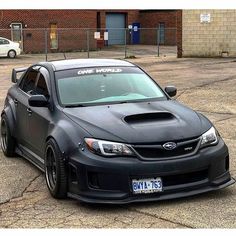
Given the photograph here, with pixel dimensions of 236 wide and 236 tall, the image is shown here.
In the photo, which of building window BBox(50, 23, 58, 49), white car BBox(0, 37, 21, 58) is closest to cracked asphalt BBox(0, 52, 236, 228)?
white car BBox(0, 37, 21, 58)

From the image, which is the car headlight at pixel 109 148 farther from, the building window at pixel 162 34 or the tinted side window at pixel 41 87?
the building window at pixel 162 34

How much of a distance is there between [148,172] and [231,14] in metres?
22.7

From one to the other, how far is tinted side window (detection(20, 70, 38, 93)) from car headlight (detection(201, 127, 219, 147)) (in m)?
2.68

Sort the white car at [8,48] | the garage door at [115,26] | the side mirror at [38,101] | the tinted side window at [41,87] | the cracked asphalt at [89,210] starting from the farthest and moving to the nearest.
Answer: the garage door at [115,26], the white car at [8,48], the tinted side window at [41,87], the side mirror at [38,101], the cracked asphalt at [89,210]

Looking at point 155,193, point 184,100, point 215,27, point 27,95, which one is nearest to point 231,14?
point 215,27

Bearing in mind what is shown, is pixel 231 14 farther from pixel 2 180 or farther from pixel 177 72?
pixel 2 180

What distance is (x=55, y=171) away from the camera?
5.59 metres

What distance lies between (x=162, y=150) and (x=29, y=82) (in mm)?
2891

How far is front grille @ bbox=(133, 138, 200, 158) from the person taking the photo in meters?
5.16

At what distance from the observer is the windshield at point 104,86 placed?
20.7 feet

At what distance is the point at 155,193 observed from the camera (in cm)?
517

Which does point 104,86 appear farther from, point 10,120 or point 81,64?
point 10,120

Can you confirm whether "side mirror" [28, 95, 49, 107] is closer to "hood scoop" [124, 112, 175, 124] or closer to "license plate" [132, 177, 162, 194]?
"hood scoop" [124, 112, 175, 124]

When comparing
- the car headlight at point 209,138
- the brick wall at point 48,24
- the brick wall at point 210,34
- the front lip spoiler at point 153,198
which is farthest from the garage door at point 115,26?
the front lip spoiler at point 153,198
